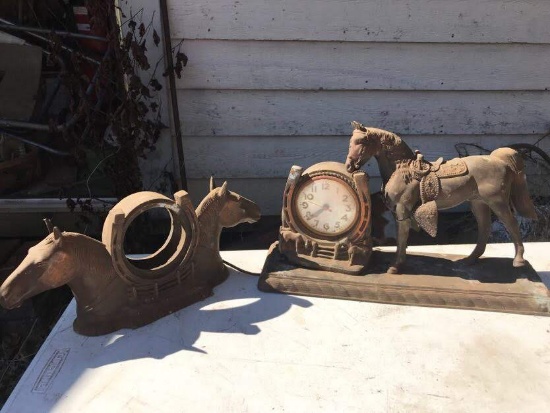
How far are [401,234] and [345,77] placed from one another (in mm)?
788

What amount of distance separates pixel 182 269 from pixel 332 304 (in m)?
0.42

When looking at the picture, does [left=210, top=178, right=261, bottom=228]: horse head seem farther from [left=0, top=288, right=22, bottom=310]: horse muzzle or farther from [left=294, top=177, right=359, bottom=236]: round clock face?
[left=0, top=288, right=22, bottom=310]: horse muzzle

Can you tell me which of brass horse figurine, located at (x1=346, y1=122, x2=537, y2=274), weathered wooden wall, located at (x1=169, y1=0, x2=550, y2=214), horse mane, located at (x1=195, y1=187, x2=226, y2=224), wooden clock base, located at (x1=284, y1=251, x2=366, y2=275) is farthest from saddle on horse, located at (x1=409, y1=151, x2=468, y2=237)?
weathered wooden wall, located at (x1=169, y1=0, x2=550, y2=214)

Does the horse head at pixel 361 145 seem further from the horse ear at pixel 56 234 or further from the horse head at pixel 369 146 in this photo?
the horse ear at pixel 56 234

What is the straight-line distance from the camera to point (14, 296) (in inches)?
40.3

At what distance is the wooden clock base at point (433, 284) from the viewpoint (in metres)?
1.22

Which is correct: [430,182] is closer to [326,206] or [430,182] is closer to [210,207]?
[326,206]

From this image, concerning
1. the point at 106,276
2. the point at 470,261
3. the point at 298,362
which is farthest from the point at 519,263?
the point at 106,276

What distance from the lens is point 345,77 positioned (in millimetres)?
1803

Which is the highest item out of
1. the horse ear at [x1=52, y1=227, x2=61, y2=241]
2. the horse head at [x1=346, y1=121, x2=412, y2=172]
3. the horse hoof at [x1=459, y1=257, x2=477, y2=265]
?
the horse head at [x1=346, y1=121, x2=412, y2=172]

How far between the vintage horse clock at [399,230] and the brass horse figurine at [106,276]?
Answer: 157 mm

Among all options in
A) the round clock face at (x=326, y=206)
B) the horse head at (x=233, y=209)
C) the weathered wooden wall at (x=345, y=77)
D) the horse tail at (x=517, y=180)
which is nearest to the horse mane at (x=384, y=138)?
the round clock face at (x=326, y=206)

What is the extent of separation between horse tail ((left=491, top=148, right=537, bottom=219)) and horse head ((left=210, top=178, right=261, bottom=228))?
0.69 m

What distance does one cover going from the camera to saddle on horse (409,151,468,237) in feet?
3.91
